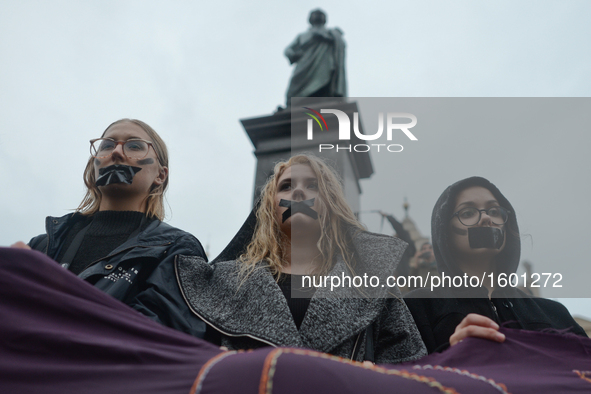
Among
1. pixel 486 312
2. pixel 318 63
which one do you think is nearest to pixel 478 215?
pixel 486 312

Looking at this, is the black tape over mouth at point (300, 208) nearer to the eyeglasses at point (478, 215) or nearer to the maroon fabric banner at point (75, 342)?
the eyeglasses at point (478, 215)

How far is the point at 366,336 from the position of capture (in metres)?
2.35

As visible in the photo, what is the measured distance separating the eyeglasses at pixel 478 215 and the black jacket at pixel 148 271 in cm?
151

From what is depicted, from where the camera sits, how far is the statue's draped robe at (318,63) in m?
6.88

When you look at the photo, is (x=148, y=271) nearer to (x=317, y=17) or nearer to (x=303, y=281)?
(x=303, y=281)

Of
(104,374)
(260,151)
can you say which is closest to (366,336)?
(104,374)

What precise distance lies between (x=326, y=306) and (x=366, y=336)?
0.83ft

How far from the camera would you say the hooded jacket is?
7.25 ft

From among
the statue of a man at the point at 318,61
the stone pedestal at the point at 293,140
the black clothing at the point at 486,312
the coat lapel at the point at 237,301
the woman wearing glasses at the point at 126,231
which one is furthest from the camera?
the statue of a man at the point at 318,61

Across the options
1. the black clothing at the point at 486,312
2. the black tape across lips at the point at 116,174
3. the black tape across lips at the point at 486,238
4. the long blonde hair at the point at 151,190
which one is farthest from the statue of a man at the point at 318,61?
the black clothing at the point at 486,312

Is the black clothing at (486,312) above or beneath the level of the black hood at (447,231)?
beneath

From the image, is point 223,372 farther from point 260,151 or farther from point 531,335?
point 260,151

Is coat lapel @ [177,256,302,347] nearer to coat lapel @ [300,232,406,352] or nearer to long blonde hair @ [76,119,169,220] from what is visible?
coat lapel @ [300,232,406,352]

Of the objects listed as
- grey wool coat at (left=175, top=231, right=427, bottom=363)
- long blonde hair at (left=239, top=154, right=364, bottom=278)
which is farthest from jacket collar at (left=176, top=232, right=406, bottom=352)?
long blonde hair at (left=239, top=154, right=364, bottom=278)
